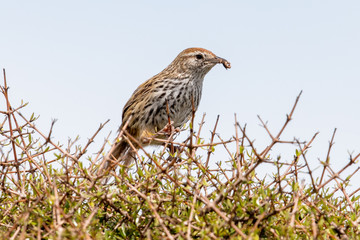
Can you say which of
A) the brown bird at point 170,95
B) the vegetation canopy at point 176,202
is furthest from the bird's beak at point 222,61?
the vegetation canopy at point 176,202

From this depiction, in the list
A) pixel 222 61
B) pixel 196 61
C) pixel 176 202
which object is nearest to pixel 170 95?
pixel 196 61

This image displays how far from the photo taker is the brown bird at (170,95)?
6.32 m

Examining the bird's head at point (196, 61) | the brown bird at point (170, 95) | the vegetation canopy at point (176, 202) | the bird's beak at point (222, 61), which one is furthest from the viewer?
the bird's beak at point (222, 61)

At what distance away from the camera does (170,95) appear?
639cm

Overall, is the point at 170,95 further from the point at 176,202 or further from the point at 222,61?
the point at 176,202

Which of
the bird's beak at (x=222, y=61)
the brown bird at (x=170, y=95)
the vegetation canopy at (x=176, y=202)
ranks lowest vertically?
the vegetation canopy at (x=176, y=202)

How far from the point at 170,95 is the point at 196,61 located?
80 centimetres

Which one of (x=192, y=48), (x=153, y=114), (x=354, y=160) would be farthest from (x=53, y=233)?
(x=192, y=48)

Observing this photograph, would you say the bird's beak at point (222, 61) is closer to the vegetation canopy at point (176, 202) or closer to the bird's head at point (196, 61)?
the bird's head at point (196, 61)

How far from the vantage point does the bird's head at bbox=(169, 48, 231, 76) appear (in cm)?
A: 686

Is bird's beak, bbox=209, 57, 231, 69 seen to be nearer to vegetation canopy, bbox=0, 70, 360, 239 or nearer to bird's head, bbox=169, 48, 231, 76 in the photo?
bird's head, bbox=169, 48, 231, 76

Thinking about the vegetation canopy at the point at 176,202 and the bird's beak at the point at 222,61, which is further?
the bird's beak at the point at 222,61

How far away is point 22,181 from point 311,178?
2.00 metres

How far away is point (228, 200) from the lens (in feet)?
10.5
